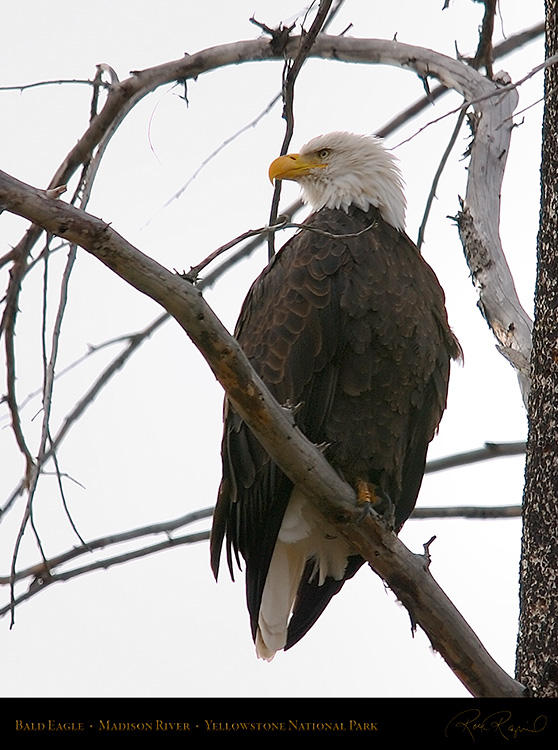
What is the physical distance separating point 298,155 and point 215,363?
2.60m

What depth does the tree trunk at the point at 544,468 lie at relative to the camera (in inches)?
110

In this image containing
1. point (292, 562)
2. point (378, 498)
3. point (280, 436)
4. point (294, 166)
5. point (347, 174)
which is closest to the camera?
point (280, 436)

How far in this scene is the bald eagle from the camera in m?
4.00

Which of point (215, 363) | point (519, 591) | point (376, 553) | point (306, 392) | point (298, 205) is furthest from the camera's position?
point (298, 205)

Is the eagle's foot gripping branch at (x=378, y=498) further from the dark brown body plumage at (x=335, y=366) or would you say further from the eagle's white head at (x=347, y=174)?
the eagle's white head at (x=347, y=174)

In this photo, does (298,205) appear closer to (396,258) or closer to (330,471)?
(396,258)

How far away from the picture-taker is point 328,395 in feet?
13.1

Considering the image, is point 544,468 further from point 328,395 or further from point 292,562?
point 292,562

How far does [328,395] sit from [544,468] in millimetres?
1246

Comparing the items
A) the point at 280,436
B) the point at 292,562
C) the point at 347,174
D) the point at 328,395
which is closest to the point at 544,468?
the point at 280,436

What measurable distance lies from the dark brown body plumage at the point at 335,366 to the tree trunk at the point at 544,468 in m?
1.03

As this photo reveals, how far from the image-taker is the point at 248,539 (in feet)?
13.4

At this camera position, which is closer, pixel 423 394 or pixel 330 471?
pixel 330 471
